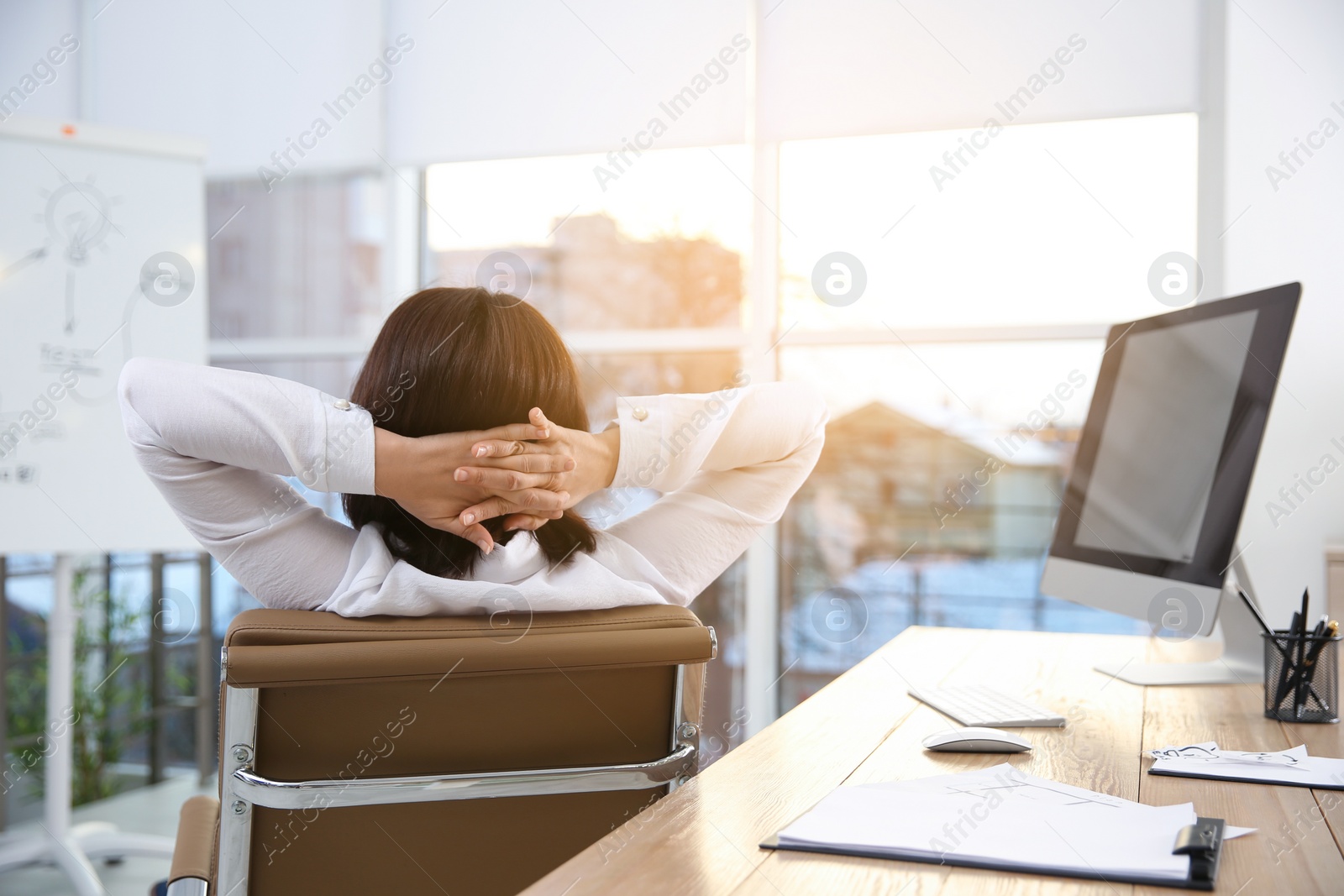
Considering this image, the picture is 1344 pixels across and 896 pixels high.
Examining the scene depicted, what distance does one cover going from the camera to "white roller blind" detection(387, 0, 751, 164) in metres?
3.16

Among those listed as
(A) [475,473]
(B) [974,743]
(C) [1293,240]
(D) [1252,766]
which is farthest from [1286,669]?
(C) [1293,240]

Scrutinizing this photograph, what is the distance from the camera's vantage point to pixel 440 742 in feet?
2.72

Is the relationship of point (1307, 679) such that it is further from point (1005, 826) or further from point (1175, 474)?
point (1005, 826)

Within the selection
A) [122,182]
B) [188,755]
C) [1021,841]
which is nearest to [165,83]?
[122,182]

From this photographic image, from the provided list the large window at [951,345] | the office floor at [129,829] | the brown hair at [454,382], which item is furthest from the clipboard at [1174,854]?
the office floor at [129,829]

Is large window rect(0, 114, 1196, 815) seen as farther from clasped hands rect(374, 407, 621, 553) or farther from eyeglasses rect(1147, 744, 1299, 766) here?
clasped hands rect(374, 407, 621, 553)

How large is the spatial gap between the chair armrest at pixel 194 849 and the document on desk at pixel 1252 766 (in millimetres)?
953

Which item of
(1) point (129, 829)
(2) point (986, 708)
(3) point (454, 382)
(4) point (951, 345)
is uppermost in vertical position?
(4) point (951, 345)

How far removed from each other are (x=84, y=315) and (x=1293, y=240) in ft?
10.7

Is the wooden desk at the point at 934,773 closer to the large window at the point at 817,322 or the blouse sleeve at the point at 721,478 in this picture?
the blouse sleeve at the point at 721,478

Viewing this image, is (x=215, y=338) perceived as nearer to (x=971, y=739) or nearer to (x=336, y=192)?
(x=336, y=192)

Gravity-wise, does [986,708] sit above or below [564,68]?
below

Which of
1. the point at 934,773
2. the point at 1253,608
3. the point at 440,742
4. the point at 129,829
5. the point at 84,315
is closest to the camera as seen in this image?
the point at 440,742

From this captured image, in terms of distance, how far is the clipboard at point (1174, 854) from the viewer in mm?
648
